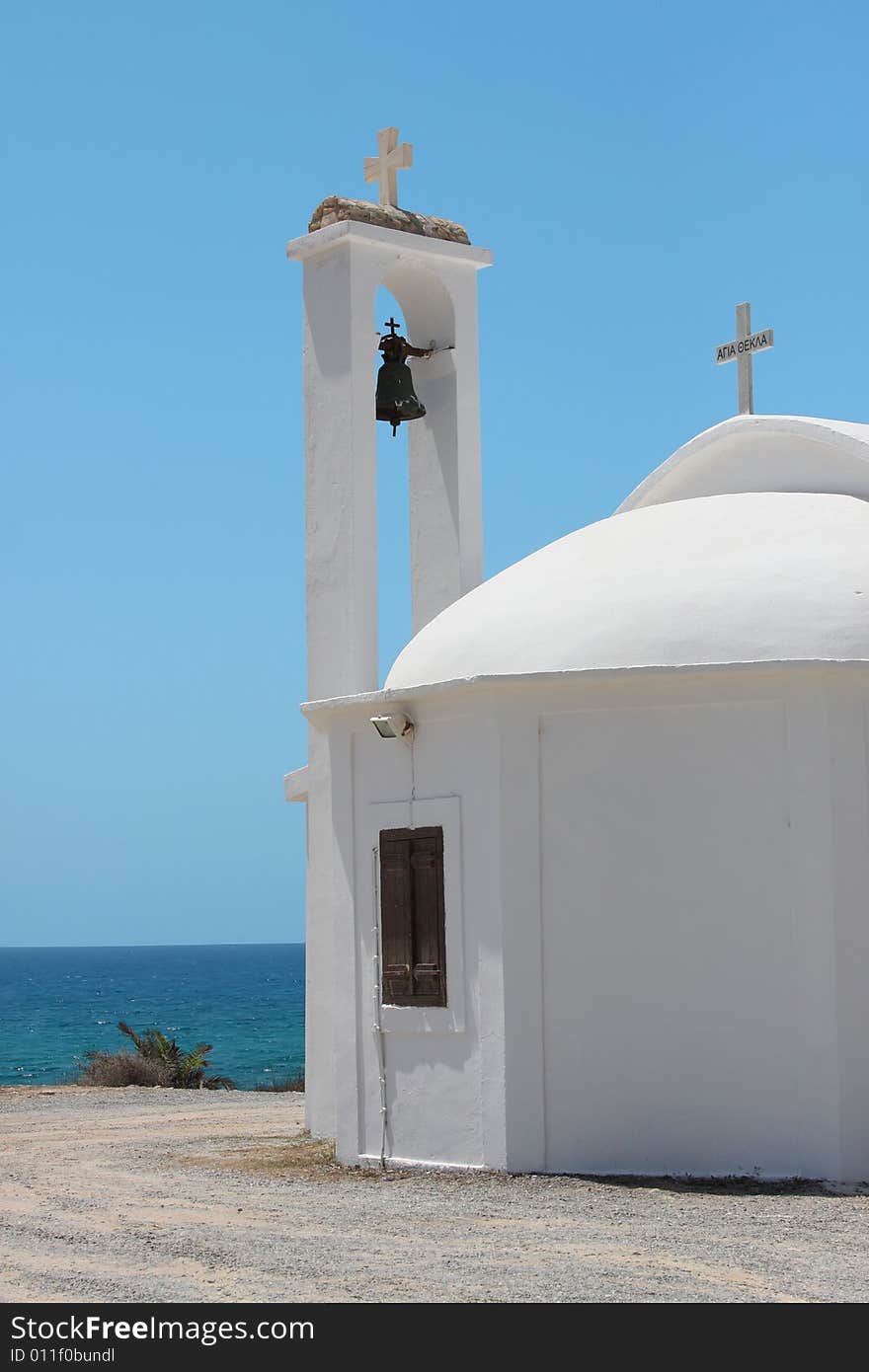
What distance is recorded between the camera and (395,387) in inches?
572

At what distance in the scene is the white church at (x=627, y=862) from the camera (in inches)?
437

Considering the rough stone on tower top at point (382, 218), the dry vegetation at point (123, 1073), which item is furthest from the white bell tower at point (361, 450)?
the dry vegetation at point (123, 1073)

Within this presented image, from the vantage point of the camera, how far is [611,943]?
11.4m

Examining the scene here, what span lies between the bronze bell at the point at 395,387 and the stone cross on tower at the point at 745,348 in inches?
98.9

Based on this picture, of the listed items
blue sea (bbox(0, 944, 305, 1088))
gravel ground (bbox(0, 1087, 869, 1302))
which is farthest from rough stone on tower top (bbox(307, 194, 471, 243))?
blue sea (bbox(0, 944, 305, 1088))

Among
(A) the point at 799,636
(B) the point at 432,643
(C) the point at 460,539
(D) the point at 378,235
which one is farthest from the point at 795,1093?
(D) the point at 378,235

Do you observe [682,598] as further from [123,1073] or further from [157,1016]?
[157,1016]

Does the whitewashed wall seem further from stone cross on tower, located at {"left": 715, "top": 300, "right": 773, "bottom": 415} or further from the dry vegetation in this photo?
the dry vegetation

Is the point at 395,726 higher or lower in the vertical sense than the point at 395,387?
lower

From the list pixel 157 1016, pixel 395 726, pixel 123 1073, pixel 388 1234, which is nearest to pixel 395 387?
pixel 395 726

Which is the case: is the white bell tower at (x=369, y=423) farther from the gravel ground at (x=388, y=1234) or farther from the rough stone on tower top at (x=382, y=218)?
the gravel ground at (x=388, y=1234)

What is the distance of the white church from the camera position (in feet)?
36.4

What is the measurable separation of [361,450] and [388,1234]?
22.0 ft

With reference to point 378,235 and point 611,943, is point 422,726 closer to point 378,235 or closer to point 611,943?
point 611,943
